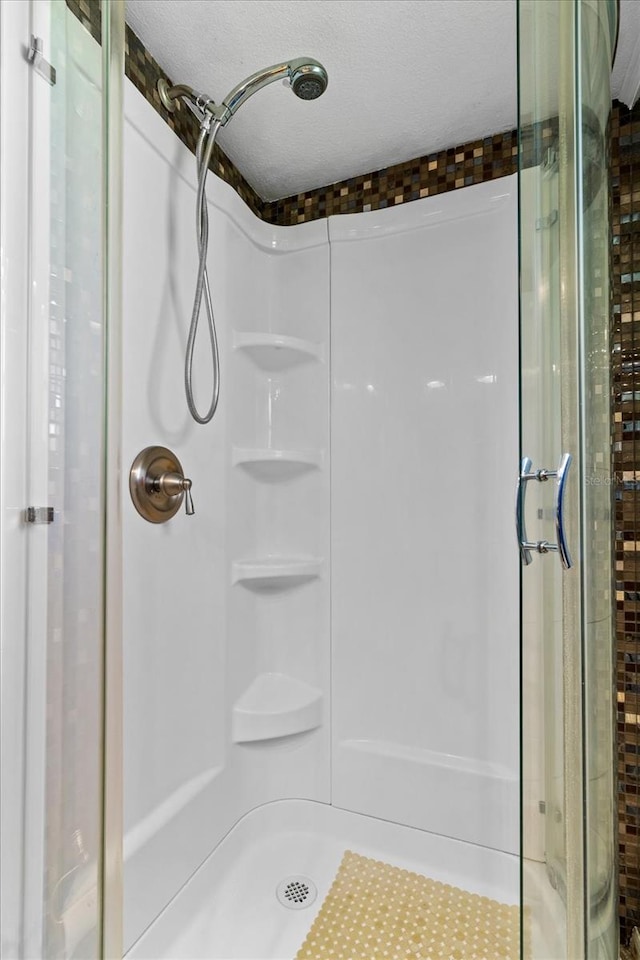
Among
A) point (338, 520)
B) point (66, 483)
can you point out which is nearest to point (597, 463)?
point (66, 483)

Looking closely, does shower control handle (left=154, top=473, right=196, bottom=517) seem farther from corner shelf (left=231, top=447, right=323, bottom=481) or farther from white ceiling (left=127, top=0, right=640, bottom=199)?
white ceiling (left=127, top=0, right=640, bottom=199)

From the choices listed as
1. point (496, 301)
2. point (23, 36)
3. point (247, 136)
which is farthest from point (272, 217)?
point (23, 36)

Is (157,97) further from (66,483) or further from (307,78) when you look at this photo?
(66,483)

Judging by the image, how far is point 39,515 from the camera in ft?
2.20

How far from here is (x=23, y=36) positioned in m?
0.67

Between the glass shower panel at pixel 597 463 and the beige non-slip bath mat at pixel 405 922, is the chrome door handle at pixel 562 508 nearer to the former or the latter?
the glass shower panel at pixel 597 463

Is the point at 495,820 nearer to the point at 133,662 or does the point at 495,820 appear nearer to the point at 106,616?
the point at 133,662

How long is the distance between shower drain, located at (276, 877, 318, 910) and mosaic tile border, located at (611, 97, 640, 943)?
660 mm

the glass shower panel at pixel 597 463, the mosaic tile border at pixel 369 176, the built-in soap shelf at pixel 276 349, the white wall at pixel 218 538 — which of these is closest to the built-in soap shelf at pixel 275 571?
the white wall at pixel 218 538

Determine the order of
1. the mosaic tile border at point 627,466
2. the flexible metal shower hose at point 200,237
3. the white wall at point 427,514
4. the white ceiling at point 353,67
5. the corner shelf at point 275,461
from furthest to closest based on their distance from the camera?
the corner shelf at point 275,461 → the white wall at point 427,514 → the flexible metal shower hose at point 200,237 → the white ceiling at point 353,67 → the mosaic tile border at point 627,466

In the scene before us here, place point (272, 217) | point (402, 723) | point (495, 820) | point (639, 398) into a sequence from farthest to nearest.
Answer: point (272, 217), point (402, 723), point (495, 820), point (639, 398)

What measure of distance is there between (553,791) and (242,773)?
1.01 metres

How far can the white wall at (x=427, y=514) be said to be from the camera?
4.42ft

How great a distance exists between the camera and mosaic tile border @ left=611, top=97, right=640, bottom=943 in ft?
2.84
